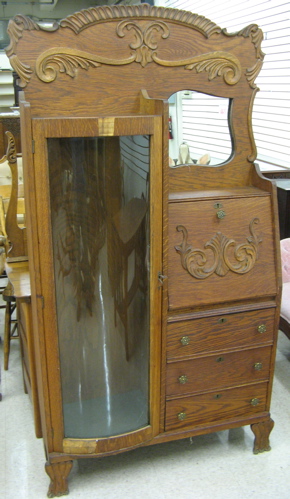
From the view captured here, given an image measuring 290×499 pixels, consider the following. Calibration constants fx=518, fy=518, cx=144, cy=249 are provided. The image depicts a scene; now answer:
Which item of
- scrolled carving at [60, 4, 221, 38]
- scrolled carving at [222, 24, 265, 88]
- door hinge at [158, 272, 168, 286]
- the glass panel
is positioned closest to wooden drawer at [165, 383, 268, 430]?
the glass panel

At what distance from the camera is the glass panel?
1942mm

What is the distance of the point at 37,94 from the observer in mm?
2041

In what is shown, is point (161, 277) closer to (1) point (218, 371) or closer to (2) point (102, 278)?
(2) point (102, 278)

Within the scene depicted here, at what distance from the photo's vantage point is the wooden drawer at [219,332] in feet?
7.18

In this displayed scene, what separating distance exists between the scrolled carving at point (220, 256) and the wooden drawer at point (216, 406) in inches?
22.4

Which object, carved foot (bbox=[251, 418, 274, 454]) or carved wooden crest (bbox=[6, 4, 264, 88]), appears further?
carved foot (bbox=[251, 418, 274, 454])

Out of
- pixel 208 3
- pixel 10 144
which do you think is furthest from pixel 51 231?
pixel 208 3

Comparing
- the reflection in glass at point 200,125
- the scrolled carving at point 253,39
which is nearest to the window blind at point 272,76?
the reflection in glass at point 200,125

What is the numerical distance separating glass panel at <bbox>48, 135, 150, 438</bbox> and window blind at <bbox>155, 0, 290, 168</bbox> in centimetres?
235

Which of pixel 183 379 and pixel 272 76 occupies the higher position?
pixel 272 76

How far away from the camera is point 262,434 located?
2.46 m

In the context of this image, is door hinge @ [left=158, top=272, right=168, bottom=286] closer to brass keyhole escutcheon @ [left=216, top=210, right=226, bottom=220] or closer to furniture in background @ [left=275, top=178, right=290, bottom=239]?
brass keyhole escutcheon @ [left=216, top=210, right=226, bottom=220]

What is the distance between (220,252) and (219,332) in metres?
0.36

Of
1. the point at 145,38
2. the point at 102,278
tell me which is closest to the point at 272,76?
the point at 145,38
